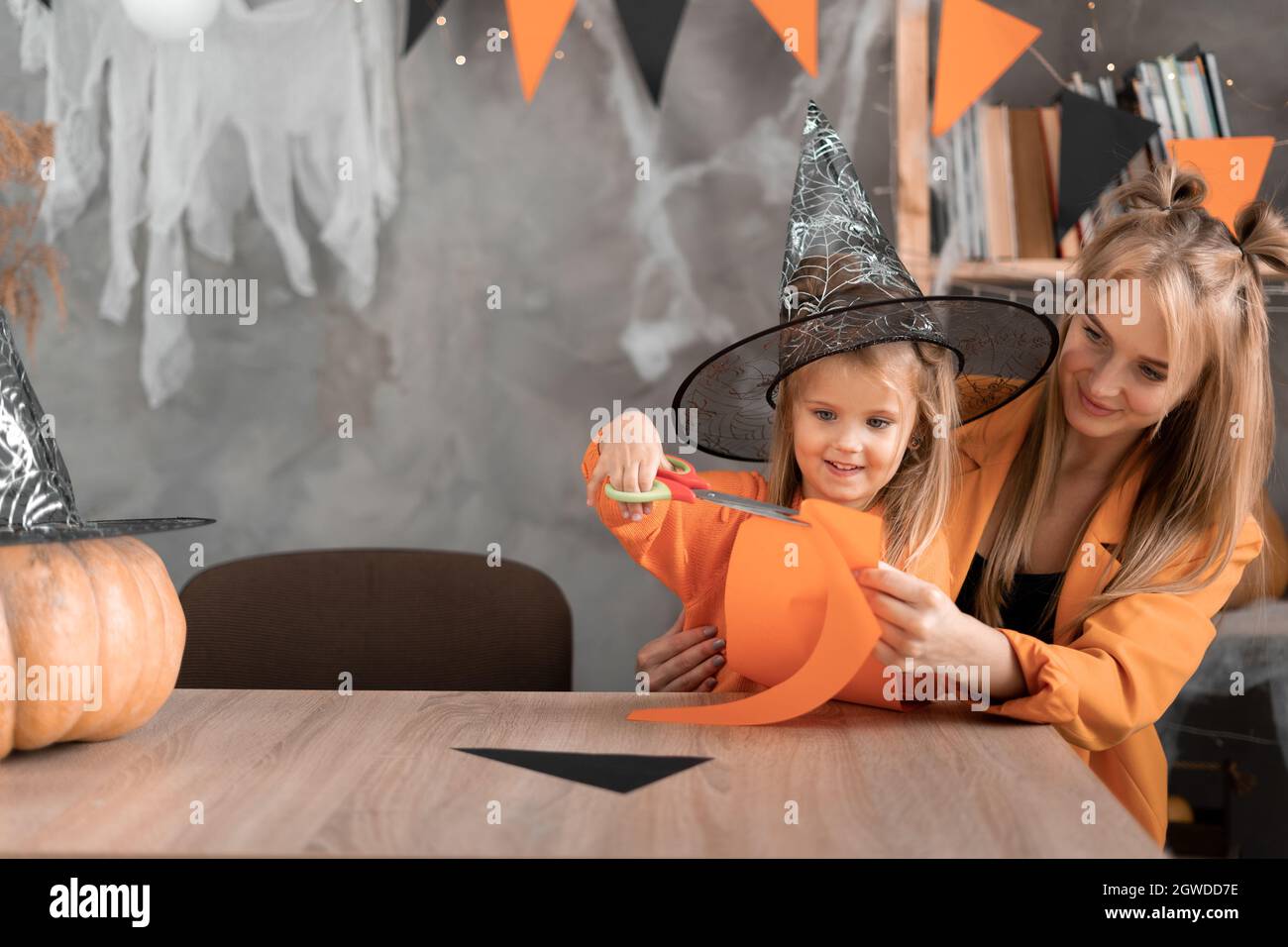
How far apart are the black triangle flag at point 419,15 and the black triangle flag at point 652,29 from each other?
0.38m

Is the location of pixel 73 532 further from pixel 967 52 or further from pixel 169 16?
pixel 967 52

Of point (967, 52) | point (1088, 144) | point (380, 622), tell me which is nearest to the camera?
point (380, 622)

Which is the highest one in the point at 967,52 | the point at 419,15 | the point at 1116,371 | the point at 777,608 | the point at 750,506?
the point at 419,15

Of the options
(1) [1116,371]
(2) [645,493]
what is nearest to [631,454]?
(2) [645,493]

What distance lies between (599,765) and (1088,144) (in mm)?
1727

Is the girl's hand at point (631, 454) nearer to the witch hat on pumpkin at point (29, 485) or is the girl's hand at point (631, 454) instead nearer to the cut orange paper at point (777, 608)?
the cut orange paper at point (777, 608)

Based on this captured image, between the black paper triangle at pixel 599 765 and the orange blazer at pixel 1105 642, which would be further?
the orange blazer at pixel 1105 642

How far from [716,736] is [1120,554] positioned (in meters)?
0.63

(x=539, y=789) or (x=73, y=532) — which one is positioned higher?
(x=73, y=532)

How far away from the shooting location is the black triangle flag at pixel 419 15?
7.72 ft

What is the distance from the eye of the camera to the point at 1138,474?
145 centimetres

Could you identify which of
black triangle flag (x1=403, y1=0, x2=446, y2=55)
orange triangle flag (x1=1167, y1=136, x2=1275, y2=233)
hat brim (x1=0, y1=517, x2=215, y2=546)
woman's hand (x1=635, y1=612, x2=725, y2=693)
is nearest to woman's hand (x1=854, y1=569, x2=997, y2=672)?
woman's hand (x1=635, y1=612, x2=725, y2=693)

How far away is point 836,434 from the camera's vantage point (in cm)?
122

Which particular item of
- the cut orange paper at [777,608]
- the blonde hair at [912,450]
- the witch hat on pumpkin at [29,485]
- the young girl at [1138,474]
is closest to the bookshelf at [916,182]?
the young girl at [1138,474]
